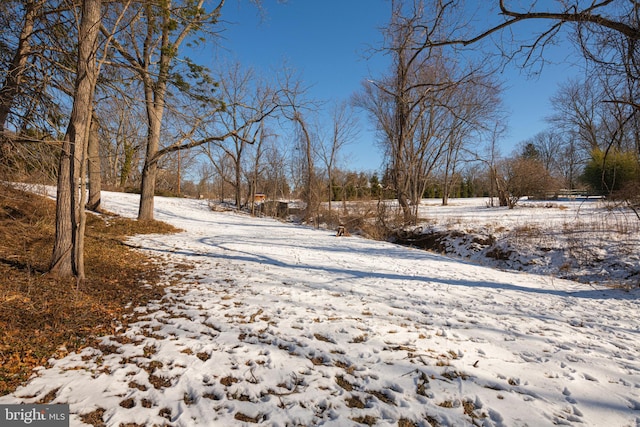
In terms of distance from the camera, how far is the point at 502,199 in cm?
2114

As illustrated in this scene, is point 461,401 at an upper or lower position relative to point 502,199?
lower

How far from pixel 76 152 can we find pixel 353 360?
4665 mm

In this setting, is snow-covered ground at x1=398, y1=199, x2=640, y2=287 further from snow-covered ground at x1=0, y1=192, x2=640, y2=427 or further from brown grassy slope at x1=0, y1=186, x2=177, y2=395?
brown grassy slope at x1=0, y1=186, x2=177, y2=395

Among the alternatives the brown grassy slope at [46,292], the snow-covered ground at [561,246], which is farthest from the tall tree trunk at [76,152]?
the snow-covered ground at [561,246]

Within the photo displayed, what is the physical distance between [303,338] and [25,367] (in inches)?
97.8

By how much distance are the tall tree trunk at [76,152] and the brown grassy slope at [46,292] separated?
1.05 ft

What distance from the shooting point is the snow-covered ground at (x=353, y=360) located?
87.4 inches

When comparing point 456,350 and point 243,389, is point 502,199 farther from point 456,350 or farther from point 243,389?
point 243,389

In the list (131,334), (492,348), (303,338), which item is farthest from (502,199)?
(131,334)

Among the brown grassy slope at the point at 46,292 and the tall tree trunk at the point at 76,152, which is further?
the tall tree trunk at the point at 76,152

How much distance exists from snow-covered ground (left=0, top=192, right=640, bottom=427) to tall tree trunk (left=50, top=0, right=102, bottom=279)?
1.51m

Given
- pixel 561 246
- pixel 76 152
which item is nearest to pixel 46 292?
pixel 76 152

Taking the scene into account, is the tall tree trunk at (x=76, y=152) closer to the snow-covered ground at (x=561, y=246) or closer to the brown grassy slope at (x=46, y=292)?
the brown grassy slope at (x=46, y=292)

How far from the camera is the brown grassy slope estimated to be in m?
2.68
